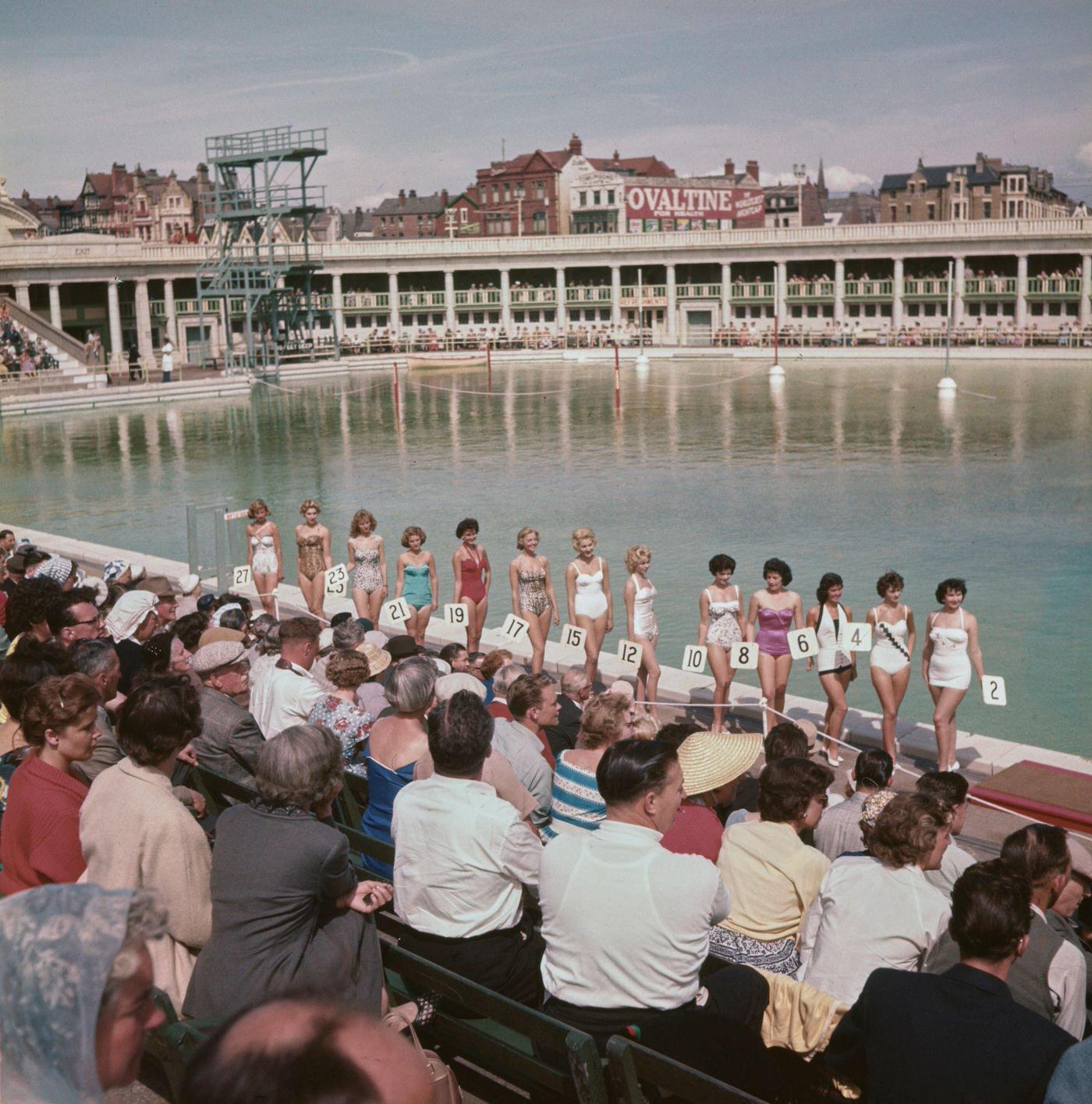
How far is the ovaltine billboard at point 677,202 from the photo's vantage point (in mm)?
111125

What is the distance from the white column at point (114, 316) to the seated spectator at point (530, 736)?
78.3m

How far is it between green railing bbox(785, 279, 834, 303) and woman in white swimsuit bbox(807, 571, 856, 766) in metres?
83.0

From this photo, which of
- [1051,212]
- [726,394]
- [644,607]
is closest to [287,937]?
[644,607]

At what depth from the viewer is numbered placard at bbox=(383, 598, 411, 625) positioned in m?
13.5

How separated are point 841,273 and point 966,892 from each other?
89689 mm

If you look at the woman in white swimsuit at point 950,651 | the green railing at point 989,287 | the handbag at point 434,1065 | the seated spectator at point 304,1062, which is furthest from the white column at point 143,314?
the seated spectator at point 304,1062

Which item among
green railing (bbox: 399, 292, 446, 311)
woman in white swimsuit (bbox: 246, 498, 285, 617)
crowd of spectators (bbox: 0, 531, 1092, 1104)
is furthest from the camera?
green railing (bbox: 399, 292, 446, 311)

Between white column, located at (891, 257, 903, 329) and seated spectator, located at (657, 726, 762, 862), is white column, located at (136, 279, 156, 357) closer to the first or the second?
white column, located at (891, 257, 903, 329)

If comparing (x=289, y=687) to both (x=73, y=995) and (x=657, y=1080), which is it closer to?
(x=657, y=1080)

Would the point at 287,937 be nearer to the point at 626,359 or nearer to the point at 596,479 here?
the point at 596,479

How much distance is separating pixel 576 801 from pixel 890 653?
19.2 ft

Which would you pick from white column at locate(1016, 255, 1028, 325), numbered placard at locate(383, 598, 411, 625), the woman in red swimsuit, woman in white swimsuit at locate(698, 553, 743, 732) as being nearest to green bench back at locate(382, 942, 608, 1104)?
woman in white swimsuit at locate(698, 553, 743, 732)

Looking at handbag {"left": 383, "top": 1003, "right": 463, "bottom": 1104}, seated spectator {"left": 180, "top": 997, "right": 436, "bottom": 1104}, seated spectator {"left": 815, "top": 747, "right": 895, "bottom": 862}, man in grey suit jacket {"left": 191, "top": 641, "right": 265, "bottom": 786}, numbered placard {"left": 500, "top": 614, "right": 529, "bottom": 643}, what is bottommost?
numbered placard {"left": 500, "top": 614, "right": 529, "bottom": 643}

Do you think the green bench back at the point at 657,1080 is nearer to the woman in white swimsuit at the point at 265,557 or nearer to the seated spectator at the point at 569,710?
the seated spectator at the point at 569,710
